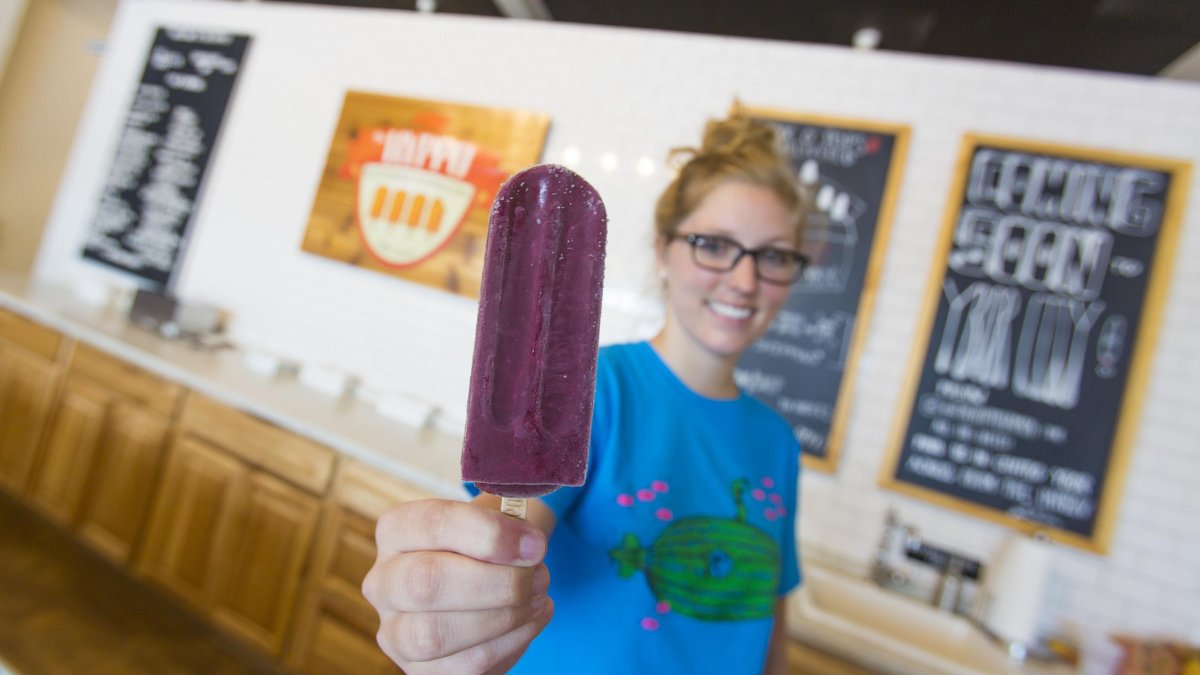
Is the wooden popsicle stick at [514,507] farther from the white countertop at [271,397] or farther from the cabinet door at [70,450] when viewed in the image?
the cabinet door at [70,450]

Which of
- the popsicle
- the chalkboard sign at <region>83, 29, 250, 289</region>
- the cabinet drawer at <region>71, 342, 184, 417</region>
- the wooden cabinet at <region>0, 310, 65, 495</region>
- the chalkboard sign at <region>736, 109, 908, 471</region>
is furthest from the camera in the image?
the chalkboard sign at <region>83, 29, 250, 289</region>

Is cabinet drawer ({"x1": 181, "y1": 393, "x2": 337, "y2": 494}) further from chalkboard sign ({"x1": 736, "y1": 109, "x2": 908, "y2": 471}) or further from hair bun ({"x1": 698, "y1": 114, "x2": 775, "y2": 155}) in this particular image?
hair bun ({"x1": 698, "y1": 114, "x2": 775, "y2": 155})

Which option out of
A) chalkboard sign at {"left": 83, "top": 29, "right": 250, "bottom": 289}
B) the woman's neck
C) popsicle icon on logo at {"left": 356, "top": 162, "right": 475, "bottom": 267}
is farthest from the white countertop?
the woman's neck

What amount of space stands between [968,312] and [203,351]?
Answer: 3.72m

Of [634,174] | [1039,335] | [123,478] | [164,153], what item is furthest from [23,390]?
[1039,335]

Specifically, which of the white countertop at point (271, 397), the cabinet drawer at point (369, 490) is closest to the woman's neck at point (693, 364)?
the white countertop at point (271, 397)

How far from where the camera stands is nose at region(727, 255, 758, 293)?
1.07 metres

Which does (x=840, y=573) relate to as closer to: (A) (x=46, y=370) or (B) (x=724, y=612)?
(B) (x=724, y=612)

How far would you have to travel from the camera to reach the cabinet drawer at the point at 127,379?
2.74 metres

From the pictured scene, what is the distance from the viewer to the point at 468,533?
57 centimetres

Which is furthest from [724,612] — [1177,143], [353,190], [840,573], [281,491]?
[353,190]

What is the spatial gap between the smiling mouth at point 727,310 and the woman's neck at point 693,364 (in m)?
0.08

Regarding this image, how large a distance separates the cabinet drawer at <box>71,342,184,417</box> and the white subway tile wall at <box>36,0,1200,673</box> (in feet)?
2.29

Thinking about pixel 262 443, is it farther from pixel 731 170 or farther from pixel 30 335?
pixel 731 170
